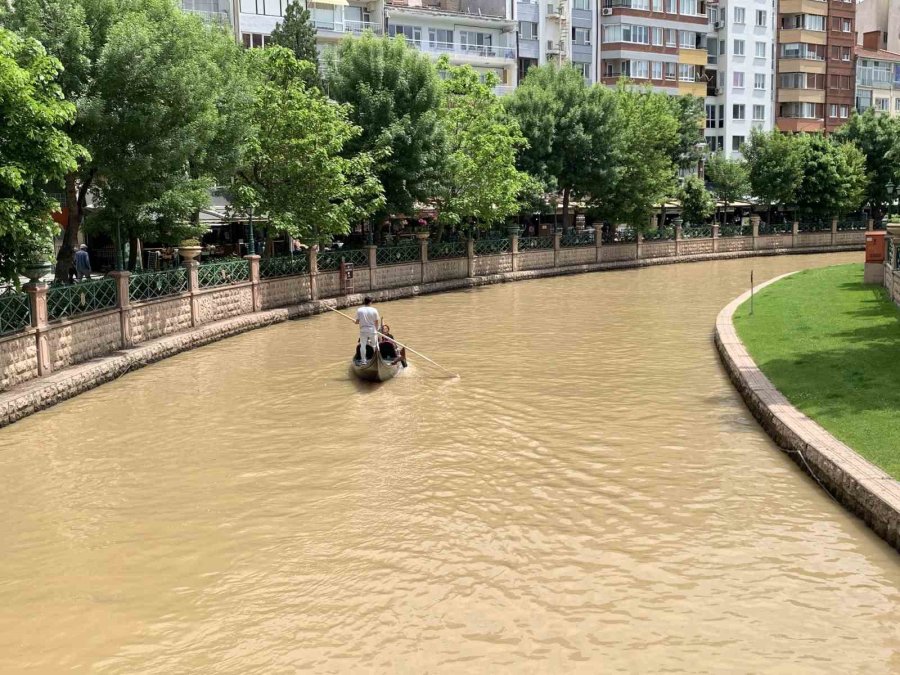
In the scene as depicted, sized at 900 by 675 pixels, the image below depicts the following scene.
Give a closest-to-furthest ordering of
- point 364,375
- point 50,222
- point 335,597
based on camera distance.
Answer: point 335,597
point 50,222
point 364,375

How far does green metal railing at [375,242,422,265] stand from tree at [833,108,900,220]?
135ft

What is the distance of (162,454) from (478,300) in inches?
909

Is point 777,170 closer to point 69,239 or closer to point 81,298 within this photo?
point 69,239

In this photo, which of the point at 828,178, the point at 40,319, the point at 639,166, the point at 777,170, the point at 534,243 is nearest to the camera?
the point at 40,319

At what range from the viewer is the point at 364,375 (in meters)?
19.8

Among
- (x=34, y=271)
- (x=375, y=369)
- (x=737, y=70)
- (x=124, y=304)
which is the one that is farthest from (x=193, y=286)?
(x=737, y=70)

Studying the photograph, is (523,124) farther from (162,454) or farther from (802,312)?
(162,454)

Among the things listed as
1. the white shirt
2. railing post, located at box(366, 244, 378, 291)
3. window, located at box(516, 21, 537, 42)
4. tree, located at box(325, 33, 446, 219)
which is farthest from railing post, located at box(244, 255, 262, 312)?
window, located at box(516, 21, 537, 42)

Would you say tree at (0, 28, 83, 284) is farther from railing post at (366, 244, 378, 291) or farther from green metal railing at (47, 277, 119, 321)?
railing post at (366, 244, 378, 291)

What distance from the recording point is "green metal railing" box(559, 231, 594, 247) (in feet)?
164

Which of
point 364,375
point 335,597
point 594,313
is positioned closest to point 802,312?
point 594,313

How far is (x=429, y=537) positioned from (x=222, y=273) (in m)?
18.6

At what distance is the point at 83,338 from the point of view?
2000 cm

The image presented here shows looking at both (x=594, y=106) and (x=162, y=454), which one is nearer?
(x=162, y=454)
